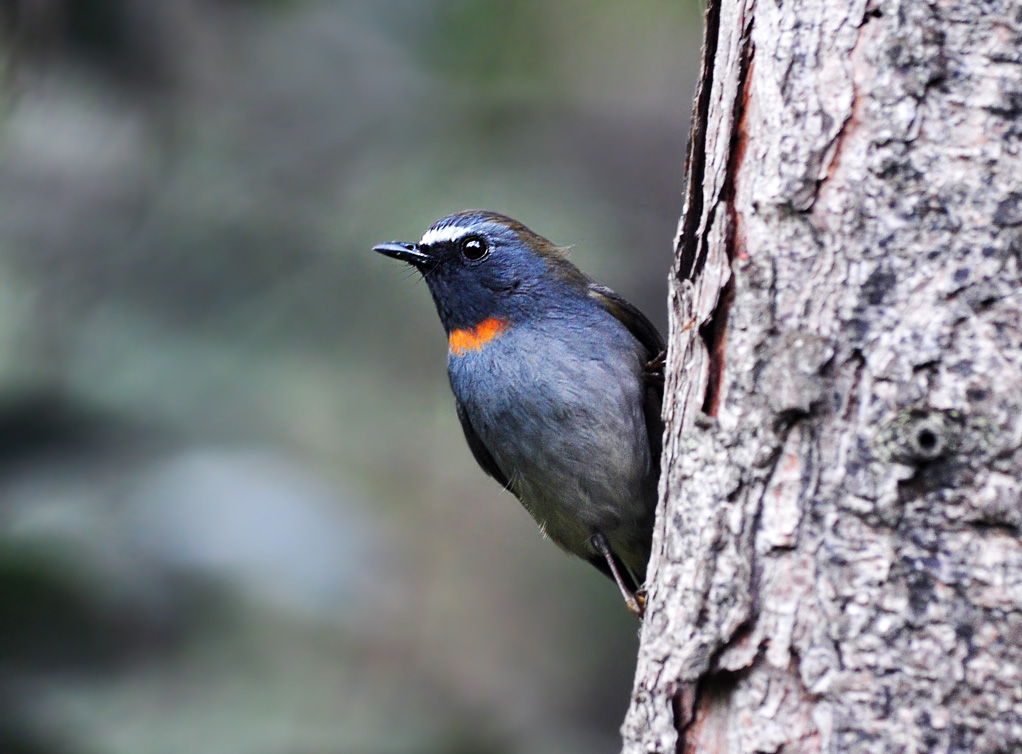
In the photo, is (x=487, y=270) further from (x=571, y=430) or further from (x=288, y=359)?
(x=288, y=359)

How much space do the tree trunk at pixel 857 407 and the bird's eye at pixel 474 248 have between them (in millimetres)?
2009

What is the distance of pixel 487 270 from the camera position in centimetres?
439

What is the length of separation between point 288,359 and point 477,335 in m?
1.92


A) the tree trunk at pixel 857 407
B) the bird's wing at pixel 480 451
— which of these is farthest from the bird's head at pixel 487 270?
the tree trunk at pixel 857 407

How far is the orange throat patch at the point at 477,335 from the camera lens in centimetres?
428

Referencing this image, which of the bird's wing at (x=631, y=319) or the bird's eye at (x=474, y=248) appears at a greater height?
the bird's eye at (x=474, y=248)

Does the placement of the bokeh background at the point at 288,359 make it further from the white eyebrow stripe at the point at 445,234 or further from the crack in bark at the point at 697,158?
the crack in bark at the point at 697,158

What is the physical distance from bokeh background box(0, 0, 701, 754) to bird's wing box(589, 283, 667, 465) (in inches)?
53.2

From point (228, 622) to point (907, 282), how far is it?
12.7 feet

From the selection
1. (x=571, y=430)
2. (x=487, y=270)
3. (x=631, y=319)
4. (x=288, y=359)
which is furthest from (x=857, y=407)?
(x=288, y=359)

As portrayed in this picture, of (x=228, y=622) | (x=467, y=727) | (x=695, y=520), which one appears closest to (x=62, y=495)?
(x=228, y=622)

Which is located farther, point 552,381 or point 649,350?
point 649,350

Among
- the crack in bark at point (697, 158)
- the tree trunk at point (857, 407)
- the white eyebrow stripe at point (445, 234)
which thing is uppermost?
the white eyebrow stripe at point (445, 234)

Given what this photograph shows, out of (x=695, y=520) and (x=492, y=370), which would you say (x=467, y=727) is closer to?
(x=492, y=370)
